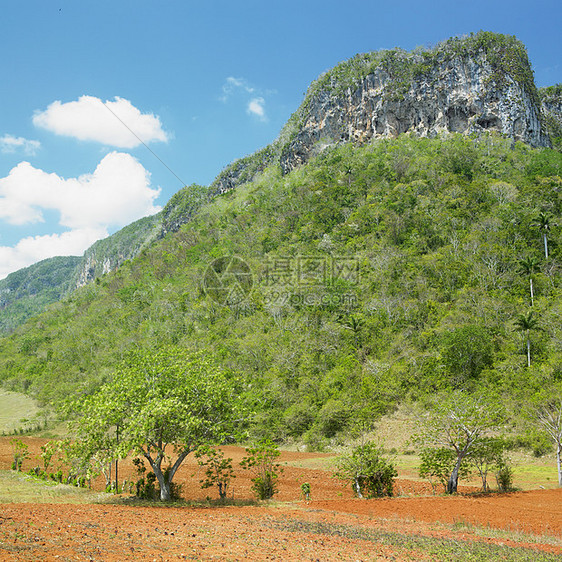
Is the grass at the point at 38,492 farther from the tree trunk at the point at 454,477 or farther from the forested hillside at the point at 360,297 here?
the tree trunk at the point at 454,477

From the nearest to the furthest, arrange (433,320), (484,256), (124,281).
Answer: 1. (433,320)
2. (484,256)
3. (124,281)

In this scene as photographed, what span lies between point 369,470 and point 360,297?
118 ft

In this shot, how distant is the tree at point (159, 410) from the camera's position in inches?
448

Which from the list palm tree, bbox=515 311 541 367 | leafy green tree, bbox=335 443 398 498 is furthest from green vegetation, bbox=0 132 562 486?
leafy green tree, bbox=335 443 398 498

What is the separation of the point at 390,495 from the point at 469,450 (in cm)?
361

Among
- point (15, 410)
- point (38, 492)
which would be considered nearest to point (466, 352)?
point (38, 492)

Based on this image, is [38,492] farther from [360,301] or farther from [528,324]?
[360,301]

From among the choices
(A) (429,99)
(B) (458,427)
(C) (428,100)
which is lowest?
(B) (458,427)

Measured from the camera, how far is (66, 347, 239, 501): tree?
11.4 metres

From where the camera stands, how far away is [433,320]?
139ft

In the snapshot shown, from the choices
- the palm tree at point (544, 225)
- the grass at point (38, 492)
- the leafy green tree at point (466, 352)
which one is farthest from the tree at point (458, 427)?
the palm tree at point (544, 225)

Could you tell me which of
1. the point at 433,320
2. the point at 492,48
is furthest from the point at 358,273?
the point at 492,48

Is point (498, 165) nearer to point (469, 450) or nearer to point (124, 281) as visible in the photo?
point (469, 450)

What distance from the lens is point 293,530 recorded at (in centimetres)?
911
